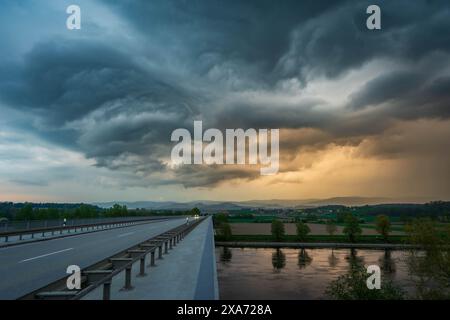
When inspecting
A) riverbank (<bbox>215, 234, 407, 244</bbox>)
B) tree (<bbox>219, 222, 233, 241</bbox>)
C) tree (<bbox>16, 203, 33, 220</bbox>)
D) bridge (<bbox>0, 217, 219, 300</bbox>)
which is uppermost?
bridge (<bbox>0, 217, 219, 300</bbox>)

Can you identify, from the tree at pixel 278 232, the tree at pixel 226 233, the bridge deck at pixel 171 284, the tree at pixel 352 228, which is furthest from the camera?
the tree at pixel 352 228

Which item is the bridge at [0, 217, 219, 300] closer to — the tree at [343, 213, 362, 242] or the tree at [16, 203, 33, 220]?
the tree at [343, 213, 362, 242]

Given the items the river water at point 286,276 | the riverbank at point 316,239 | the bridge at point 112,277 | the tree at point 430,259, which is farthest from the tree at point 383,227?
the bridge at point 112,277

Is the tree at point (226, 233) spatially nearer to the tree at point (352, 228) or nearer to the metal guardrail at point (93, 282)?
the tree at point (352, 228)

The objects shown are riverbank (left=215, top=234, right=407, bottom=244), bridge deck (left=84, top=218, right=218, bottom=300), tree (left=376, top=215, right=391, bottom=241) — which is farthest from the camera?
tree (left=376, top=215, right=391, bottom=241)

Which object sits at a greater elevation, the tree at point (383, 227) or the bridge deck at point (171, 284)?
the bridge deck at point (171, 284)

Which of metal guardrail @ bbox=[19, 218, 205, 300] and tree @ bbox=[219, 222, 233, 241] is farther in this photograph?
tree @ bbox=[219, 222, 233, 241]

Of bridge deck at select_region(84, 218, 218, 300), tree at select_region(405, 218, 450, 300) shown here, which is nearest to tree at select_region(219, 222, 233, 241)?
tree at select_region(405, 218, 450, 300)

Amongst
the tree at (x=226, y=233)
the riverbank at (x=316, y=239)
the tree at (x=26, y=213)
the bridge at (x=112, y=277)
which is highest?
the bridge at (x=112, y=277)

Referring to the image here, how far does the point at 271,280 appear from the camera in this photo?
4897 centimetres

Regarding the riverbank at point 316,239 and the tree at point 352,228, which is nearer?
the riverbank at point 316,239

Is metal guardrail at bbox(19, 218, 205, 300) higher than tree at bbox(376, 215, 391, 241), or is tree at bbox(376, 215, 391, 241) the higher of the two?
metal guardrail at bbox(19, 218, 205, 300)

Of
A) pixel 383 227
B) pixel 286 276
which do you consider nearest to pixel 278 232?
pixel 383 227
